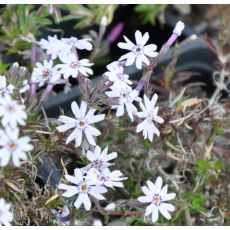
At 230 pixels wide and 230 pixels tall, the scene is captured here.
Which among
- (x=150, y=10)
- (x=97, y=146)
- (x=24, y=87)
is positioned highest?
(x=150, y=10)

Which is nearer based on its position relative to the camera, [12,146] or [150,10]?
[12,146]

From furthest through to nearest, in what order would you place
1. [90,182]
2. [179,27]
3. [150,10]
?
[150,10] → [179,27] → [90,182]

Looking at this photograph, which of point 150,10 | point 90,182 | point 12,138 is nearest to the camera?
point 12,138

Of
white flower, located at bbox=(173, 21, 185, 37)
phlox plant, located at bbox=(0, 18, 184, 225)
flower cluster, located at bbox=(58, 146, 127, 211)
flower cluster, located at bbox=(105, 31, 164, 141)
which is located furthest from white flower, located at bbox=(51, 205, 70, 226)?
white flower, located at bbox=(173, 21, 185, 37)

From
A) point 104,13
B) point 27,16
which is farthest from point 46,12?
point 104,13

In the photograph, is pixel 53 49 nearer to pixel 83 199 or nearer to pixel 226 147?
pixel 83 199

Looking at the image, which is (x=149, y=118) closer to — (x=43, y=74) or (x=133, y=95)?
(x=133, y=95)

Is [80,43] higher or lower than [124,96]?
higher

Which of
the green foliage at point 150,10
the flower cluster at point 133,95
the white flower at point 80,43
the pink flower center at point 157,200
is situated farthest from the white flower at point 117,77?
the green foliage at point 150,10

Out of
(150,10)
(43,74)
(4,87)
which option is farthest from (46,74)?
(150,10)
